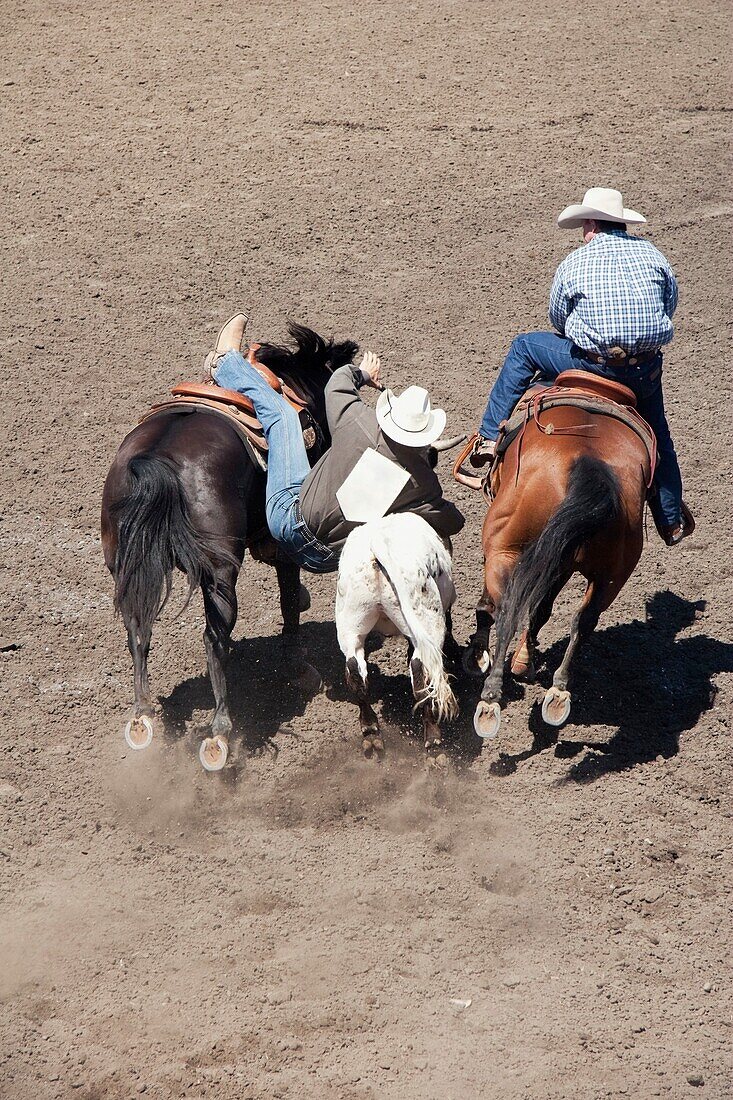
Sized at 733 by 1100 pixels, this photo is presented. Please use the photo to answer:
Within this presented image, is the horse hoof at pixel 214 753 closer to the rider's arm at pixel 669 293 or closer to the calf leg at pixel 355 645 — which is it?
the calf leg at pixel 355 645

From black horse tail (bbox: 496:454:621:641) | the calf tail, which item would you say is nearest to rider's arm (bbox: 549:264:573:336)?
black horse tail (bbox: 496:454:621:641)

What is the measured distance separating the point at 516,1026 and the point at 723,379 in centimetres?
509

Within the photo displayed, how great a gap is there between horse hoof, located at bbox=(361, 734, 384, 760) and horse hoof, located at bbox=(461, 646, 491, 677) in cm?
58

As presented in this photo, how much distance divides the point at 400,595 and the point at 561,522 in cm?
72

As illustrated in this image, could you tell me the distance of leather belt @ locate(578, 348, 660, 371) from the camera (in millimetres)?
5090

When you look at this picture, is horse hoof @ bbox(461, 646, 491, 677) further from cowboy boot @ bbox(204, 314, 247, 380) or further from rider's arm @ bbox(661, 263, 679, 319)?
cowboy boot @ bbox(204, 314, 247, 380)

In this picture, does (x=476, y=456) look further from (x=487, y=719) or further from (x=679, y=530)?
(x=487, y=719)

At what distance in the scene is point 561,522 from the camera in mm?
4562

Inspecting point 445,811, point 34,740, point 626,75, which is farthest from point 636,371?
point 626,75

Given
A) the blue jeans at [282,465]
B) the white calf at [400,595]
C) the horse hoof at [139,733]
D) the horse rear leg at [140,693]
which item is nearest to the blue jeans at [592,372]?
the blue jeans at [282,465]

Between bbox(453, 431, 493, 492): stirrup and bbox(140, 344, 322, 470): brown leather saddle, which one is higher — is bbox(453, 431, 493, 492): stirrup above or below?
below

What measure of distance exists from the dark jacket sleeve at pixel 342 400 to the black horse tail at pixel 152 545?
832 millimetres

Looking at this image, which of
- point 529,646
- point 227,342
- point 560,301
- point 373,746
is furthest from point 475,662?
point 227,342

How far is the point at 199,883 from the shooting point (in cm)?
452
